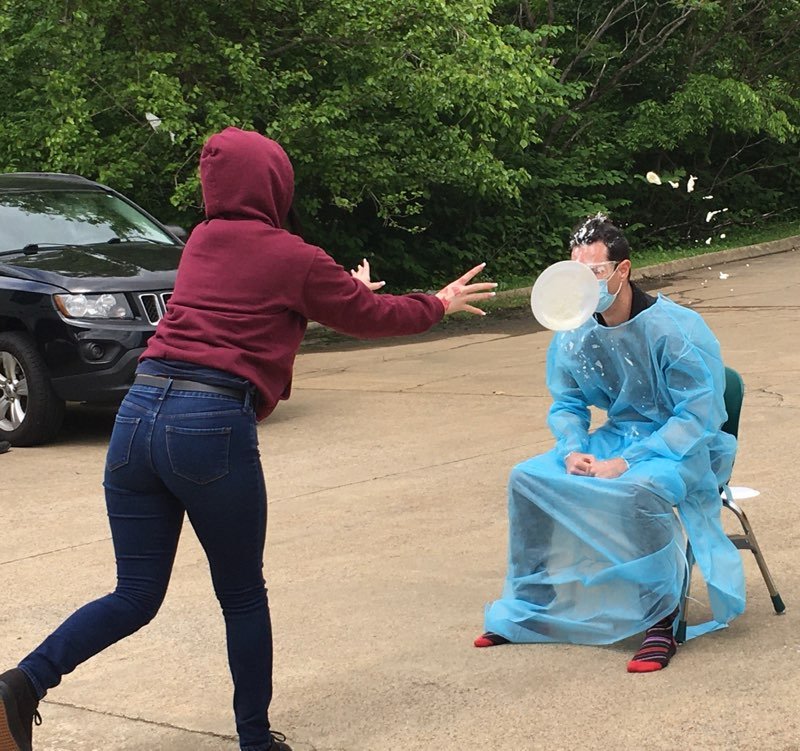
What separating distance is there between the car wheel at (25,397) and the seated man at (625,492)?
17.1 ft

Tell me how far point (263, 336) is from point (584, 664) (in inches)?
63.6

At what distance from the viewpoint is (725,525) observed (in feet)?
20.3

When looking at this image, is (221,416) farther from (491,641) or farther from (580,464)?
(491,641)

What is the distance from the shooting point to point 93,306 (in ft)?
30.1

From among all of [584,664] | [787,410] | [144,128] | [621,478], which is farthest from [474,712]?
[144,128]

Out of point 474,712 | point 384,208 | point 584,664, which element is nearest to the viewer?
point 474,712

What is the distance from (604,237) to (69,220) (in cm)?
649

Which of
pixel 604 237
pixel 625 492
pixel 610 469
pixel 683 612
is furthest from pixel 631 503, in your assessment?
pixel 604 237

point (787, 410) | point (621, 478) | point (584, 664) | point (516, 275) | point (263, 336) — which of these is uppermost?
point (263, 336)

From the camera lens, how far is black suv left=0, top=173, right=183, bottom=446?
9.08m

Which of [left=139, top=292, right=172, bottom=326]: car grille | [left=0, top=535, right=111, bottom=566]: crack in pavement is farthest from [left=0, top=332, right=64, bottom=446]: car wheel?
[left=0, top=535, right=111, bottom=566]: crack in pavement

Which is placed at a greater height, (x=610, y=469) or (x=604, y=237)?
(x=604, y=237)

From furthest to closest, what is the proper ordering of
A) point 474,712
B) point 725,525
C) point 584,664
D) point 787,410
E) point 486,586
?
point 787,410 < point 725,525 < point 486,586 < point 584,664 < point 474,712

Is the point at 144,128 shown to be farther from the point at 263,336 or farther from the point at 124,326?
the point at 263,336
